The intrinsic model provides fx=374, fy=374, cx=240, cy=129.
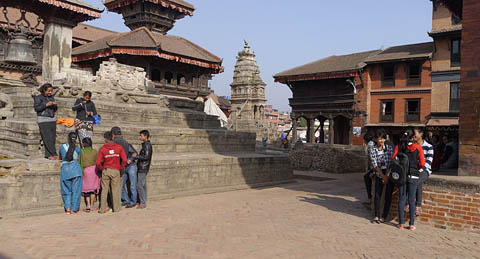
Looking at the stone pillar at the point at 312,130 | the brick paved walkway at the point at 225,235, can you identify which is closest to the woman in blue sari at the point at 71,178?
the brick paved walkway at the point at 225,235

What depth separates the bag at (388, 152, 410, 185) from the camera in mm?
6934

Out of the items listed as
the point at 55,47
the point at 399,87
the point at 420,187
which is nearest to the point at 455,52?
the point at 399,87

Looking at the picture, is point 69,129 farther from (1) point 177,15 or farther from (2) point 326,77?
(2) point 326,77

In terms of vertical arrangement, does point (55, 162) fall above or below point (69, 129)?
below

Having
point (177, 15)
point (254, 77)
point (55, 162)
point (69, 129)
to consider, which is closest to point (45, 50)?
point (69, 129)

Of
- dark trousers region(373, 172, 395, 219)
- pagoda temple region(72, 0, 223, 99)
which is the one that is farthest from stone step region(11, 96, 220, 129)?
dark trousers region(373, 172, 395, 219)

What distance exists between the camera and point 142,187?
8.55 metres

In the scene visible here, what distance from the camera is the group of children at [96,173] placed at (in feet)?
24.9

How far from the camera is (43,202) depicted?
7.45 metres

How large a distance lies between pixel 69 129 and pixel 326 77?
1055 inches

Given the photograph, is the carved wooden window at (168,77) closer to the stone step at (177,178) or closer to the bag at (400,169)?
the stone step at (177,178)

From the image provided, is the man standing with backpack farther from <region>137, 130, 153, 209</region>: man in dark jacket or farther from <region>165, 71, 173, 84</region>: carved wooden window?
<region>165, 71, 173, 84</region>: carved wooden window

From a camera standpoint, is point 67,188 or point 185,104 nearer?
point 67,188

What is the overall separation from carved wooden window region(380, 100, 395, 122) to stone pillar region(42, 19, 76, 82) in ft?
79.7
